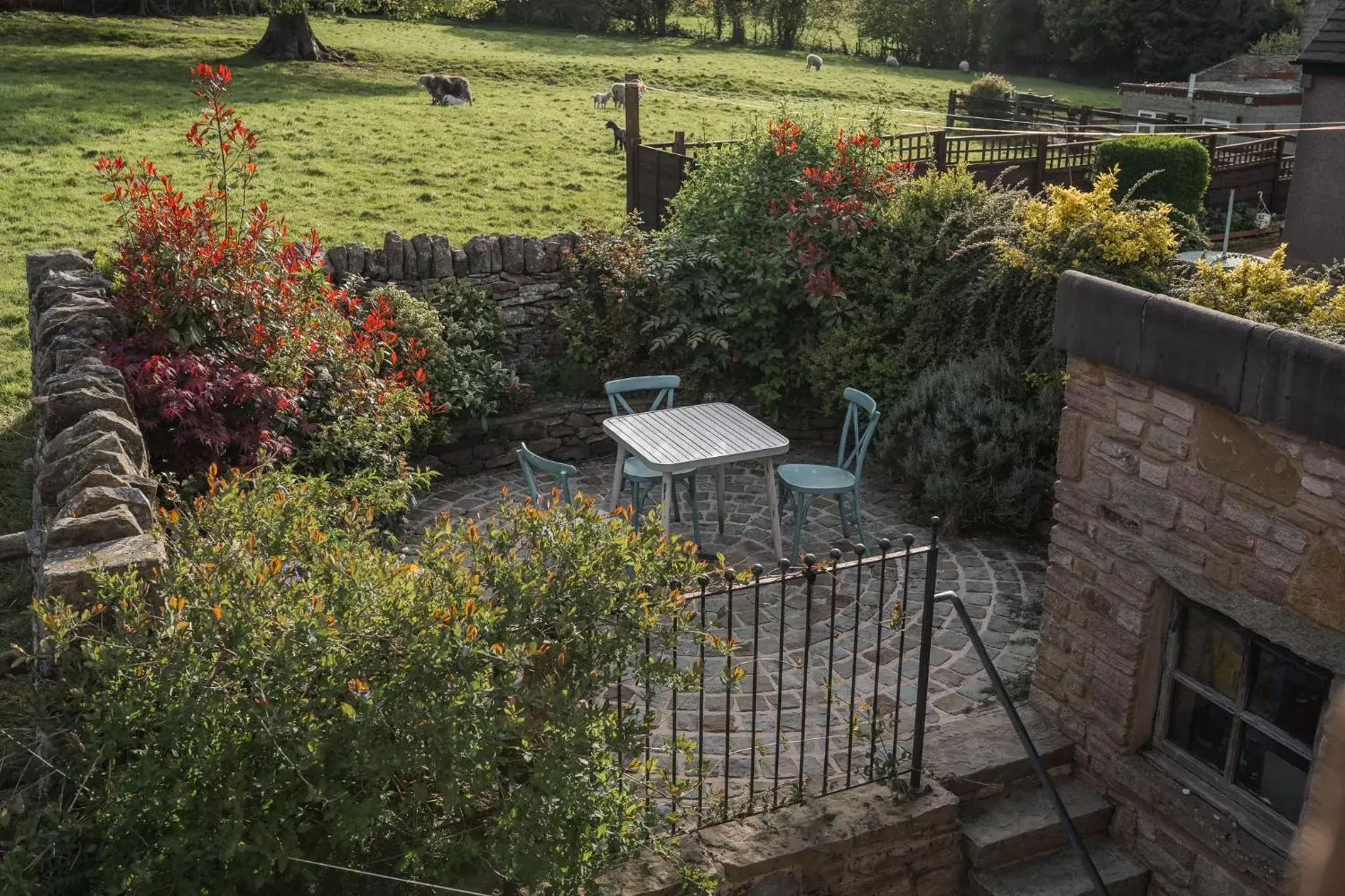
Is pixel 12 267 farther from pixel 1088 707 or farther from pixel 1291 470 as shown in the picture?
pixel 1291 470

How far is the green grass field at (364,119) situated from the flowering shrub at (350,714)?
157 inches

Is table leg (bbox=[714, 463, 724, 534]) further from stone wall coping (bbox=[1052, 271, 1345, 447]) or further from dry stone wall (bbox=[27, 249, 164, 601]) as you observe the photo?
dry stone wall (bbox=[27, 249, 164, 601])

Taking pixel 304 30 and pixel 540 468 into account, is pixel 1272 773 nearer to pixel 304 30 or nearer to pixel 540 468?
pixel 540 468

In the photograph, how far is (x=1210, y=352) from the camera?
4.52 meters

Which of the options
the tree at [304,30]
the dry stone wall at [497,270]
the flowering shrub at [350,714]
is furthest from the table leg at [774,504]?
the tree at [304,30]

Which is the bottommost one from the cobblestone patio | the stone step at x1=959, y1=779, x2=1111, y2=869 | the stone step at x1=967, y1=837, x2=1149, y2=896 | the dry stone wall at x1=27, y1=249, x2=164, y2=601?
the stone step at x1=967, y1=837, x2=1149, y2=896

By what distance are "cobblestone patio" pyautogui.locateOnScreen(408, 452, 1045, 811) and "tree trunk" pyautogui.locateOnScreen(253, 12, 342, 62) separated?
19333 millimetres

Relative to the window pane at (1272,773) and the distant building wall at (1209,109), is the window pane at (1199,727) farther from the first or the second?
the distant building wall at (1209,109)

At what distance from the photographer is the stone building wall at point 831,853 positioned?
4547 mm

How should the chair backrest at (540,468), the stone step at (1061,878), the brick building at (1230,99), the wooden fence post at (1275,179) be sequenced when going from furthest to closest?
the brick building at (1230,99), the wooden fence post at (1275,179), the chair backrest at (540,468), the stone step at (1061,878)

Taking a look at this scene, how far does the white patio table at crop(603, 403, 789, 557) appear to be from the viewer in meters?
7.18

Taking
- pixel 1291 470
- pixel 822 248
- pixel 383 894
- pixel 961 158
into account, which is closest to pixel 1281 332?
pixel 1291 470

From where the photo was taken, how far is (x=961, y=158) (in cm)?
1476

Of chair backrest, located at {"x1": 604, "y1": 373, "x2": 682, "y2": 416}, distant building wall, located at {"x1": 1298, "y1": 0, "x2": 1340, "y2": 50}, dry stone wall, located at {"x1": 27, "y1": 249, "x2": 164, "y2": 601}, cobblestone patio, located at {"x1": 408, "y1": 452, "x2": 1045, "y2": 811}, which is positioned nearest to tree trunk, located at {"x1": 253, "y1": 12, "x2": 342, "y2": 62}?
dry stone wall, located at {"x1": 27, "y1": 249, "x2": 164, "y2": 601}
